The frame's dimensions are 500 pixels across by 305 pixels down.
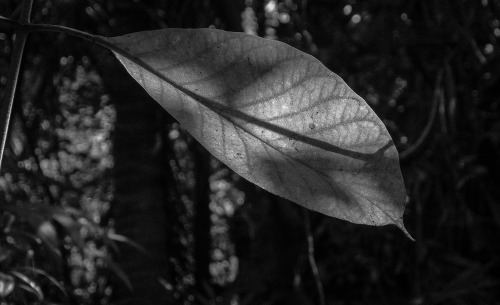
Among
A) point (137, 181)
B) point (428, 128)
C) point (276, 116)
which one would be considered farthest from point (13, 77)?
point (137, 181)

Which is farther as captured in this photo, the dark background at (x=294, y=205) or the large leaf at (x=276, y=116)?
the dark background at (x=294, y=205)

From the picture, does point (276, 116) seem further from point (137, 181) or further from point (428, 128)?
point (137, 181)

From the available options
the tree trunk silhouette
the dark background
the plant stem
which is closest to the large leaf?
the plant stem

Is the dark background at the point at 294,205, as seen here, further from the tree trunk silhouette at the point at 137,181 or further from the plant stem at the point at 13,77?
the plant stem at the point at 13,77

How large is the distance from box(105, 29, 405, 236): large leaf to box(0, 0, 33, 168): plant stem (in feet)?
0.19

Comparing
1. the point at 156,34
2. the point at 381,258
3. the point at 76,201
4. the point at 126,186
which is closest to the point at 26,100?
the point at 76,201

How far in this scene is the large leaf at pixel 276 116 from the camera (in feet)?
1.33

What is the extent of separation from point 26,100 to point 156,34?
4.96 ft

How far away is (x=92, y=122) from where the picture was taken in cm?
202

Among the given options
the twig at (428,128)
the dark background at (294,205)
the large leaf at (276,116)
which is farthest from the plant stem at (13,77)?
the twig at (428,128)

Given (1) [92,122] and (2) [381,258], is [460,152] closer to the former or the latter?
(2) [381,258]

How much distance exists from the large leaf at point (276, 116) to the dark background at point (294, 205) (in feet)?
3.04

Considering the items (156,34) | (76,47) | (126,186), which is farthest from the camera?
(76,47)

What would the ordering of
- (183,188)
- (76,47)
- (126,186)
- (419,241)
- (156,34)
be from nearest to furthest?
(156,34) < (419,241) < (126,186) < (76,47) < (183,188)
